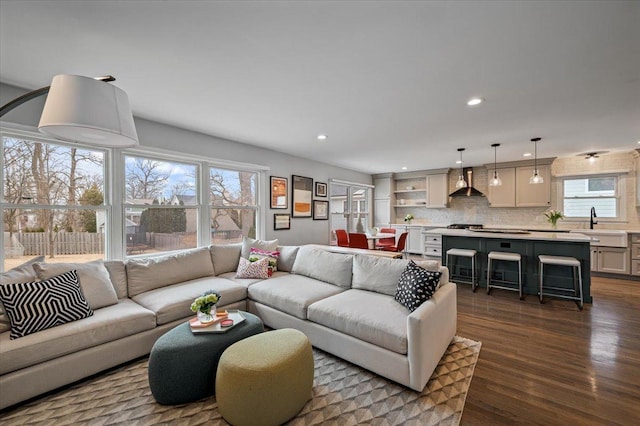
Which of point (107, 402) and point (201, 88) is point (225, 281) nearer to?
point (107, 402)

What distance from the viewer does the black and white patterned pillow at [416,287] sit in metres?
2.27

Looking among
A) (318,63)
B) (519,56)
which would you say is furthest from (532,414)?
(318,63)

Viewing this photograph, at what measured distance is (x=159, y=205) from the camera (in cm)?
363

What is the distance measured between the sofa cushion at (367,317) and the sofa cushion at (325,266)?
0.36 m

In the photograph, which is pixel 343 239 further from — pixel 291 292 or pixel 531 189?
pixel 531 189

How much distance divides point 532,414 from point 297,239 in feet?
14.1

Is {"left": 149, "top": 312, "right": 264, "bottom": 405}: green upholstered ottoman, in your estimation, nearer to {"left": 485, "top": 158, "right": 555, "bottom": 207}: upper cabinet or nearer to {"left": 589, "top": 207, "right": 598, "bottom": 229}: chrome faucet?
{"left": 485, "top": 158, "right": 555, "bottom": 207}: upper cabinet

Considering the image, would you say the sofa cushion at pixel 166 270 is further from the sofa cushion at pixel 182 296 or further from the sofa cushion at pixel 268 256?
the sofa cushion at pixel 268 256

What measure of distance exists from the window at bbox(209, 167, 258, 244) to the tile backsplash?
512 cm

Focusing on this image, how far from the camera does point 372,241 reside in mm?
6469

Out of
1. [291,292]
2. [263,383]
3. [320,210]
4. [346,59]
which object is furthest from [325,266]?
[320,210]

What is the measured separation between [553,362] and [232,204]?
4.36 m

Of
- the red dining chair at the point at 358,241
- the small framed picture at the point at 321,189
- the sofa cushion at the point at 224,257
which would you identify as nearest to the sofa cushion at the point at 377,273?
the sofa cushion at the point at 224,257

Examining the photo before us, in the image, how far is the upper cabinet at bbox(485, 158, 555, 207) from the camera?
19.4ft
